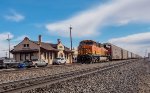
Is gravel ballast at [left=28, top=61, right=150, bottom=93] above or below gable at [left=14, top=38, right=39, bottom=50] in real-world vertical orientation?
below

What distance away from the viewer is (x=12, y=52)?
67.4 m

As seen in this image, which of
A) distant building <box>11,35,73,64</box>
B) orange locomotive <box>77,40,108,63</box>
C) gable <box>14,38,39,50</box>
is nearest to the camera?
orange locomotive <box>77,40,108,63</box>

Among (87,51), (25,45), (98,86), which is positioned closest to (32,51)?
(25,45)

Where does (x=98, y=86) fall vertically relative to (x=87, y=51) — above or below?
below

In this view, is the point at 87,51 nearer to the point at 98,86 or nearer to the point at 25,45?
the point at 25,45

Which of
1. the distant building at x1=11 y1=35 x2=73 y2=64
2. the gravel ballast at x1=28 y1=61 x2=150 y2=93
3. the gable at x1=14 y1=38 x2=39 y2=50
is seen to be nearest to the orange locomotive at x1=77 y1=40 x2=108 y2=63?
the distant building at x1=11 y1=35 x2=73 y2=64

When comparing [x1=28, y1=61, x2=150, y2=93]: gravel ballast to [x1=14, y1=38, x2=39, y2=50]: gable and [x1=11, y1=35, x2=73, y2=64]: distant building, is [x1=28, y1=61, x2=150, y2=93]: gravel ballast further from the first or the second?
[x1=14, y1=38, x2=39, y2=50]: gable

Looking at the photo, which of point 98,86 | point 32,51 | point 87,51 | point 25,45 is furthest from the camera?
point 25,45

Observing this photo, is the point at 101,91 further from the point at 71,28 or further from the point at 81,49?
the point at 71,28

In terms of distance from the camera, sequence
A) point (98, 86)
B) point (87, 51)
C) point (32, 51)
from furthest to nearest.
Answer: point (32, 51) → point (87, 51) → point (98, 86)

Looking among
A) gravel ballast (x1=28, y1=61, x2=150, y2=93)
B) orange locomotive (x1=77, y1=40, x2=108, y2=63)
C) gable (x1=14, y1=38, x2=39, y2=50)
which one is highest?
gable (x1=14, y1=38, x2=39, y2=50)

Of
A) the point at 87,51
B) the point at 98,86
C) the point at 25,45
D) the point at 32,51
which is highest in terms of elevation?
the point at 25,45

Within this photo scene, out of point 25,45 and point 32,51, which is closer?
point 32,51

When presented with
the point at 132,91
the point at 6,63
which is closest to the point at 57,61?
the point at 6,63
